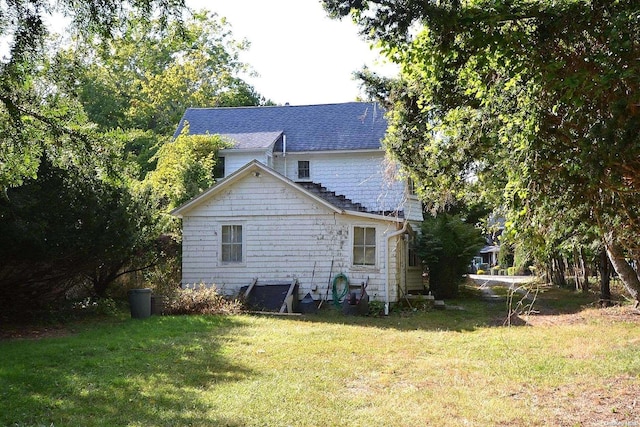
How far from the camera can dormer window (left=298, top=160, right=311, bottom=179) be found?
22.5 m

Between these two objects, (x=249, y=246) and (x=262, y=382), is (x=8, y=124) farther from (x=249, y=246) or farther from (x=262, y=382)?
(x=249, y=246)

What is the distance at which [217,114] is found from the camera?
25391mm

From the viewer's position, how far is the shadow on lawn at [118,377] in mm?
6145

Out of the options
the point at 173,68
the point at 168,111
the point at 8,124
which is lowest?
the point at 8,124

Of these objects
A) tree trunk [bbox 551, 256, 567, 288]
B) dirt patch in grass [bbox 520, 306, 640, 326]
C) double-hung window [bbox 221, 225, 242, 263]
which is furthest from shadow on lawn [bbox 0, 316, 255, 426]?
tree trunk [bbox 551, 256, 567, 288]

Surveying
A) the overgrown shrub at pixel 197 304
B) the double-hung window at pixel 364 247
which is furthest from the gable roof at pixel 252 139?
the overgrown shrub at pixel 197 304

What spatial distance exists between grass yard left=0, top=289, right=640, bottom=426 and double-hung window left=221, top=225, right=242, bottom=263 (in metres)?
4.36

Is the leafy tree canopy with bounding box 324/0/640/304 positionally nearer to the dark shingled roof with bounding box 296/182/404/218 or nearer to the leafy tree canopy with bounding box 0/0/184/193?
the leafy tree canopy with bounding box 0/0/184/193

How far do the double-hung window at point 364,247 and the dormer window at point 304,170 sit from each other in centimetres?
573

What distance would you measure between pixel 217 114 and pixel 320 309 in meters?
12.0

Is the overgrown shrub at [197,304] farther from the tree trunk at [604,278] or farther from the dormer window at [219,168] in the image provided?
the tree trunk at [604,278]

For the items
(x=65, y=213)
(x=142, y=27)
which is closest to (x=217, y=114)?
(x=65, y=213)

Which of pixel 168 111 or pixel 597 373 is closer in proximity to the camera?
pixel 597 373

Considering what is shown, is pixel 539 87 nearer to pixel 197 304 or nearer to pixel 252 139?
pixel 197 304
